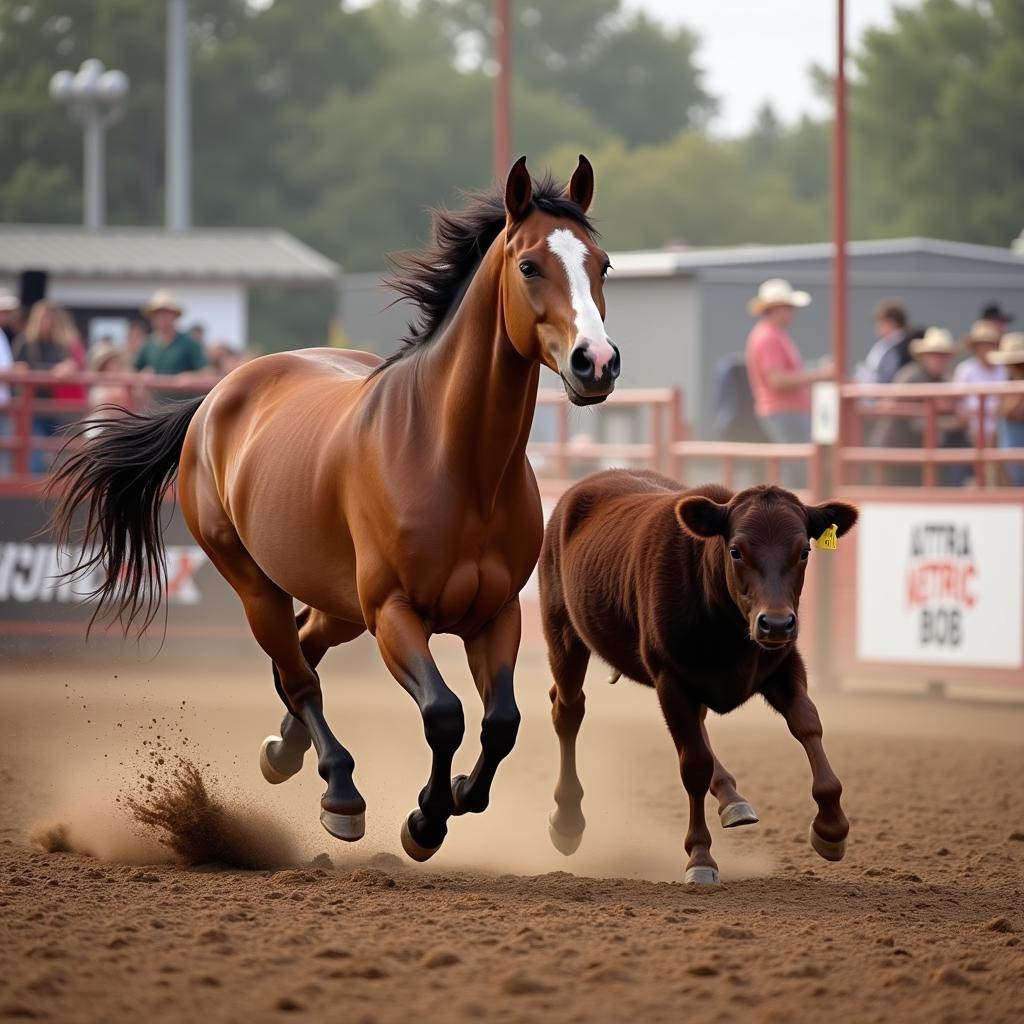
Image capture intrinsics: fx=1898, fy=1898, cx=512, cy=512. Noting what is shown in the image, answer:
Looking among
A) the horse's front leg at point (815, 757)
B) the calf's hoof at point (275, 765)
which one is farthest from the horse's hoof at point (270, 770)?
the horse's front leg at point (815, 757)

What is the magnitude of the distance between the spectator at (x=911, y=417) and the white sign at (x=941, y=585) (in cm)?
89

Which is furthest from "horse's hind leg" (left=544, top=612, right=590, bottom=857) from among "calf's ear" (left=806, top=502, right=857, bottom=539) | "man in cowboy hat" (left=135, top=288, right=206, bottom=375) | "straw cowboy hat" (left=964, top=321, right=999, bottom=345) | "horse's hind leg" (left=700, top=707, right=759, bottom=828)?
"man in cowboy hat" (left=135, top=288, right=206, bottom=375)

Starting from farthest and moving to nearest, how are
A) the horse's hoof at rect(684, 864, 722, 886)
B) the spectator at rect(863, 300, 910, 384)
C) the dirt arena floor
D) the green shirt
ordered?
the green shirt
the spectator at rect(863, 300, 910, 384)
the horse's hoof at rect(684, 864, 722, 886)
the dirt arena floor

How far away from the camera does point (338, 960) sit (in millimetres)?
4445

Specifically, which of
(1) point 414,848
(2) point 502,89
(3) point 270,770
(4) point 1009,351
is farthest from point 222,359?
(1) point 414,848

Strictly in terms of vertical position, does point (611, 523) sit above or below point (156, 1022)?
above

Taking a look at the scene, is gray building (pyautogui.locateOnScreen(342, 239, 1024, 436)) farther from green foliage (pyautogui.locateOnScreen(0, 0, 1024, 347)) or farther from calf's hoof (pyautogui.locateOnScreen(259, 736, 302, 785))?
green foliage (pyautogui.locateOnScreen(0, 0, 1024, 347))

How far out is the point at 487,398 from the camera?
18.6 feet

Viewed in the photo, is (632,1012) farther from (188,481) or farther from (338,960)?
(188,481)

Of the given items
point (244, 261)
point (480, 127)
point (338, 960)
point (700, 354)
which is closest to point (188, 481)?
point (338, 960)

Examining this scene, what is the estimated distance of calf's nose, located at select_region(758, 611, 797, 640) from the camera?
552 cm

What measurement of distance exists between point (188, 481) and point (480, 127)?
222 feet

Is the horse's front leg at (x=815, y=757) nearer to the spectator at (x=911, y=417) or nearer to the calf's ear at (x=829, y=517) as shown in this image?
the calf's ear at (x=829, y=517)

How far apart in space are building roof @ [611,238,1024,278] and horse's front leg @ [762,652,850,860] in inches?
650
